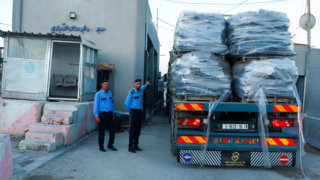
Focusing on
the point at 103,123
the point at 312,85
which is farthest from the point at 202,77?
the point at 312,85

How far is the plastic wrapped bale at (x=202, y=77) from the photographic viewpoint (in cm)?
512

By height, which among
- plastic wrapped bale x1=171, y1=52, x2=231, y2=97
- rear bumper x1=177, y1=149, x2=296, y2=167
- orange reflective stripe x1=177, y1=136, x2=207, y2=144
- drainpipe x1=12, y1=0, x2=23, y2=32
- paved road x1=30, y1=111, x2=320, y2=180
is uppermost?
drainpipe x1=12, y1=0, x2=23, y2=32

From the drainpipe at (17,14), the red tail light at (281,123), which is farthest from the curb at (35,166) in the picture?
the drainpipe at (17,14)

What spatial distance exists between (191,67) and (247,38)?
124 centimetres

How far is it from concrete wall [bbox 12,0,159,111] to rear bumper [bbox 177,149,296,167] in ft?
17.5

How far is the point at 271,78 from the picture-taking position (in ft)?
16.0

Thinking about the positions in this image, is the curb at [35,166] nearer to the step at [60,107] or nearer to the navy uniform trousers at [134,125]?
the step at [60,107]

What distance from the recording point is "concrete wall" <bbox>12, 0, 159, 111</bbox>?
32.7 ft

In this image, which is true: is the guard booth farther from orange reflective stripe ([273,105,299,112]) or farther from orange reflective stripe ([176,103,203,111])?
orange reflective stripe ([273,105,299,112])

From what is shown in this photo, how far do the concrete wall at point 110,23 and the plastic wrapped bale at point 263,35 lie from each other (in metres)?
5.42

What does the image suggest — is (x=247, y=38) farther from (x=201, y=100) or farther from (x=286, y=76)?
(x=201, y=100)

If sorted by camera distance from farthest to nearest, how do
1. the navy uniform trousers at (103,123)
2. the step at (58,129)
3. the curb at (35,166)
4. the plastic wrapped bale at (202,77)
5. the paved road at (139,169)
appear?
the step at (58,129) < the navy uniform trousers at (103,123) < the plastic wrapped bale at (202,77) < the paved road at (139,169) < the curb at (35,166)

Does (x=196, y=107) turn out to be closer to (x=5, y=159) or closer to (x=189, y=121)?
(x=189, y=121)

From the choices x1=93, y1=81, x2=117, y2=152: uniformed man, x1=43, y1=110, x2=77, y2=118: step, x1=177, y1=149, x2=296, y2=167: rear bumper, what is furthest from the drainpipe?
x1=177, y1=149, x2=296, y2=167: rear bumper
